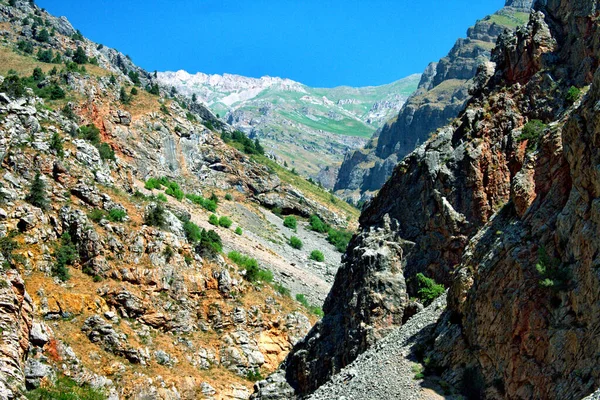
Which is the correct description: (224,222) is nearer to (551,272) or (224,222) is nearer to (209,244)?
(209,244)

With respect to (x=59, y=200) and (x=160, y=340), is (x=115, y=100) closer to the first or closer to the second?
(x=59, y=200)

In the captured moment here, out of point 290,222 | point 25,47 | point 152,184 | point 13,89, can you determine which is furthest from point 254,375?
point 25,47

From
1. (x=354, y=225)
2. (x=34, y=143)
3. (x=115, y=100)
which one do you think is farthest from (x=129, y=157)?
(x=354, y=225)

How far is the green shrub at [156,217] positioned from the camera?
5691cm

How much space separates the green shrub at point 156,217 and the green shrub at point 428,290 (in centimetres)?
3005

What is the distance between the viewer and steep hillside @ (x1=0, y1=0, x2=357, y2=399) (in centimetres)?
4159

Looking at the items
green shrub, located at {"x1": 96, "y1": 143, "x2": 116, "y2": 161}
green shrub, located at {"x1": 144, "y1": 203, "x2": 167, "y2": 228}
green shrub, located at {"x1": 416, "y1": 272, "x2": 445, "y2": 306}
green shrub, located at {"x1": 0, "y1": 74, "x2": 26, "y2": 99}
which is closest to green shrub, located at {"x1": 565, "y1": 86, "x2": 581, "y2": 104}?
green shrub, located at {"x1": 416, "y1": 272, "x2": 445, "y2": 306}

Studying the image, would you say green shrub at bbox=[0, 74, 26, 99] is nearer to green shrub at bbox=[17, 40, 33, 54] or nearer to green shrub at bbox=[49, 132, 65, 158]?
green shrub at bbox=[49, 132, 65, 158]

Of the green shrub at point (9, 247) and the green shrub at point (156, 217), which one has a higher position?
the green shrub at point (156, 217)

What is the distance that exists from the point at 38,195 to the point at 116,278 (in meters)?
8.46

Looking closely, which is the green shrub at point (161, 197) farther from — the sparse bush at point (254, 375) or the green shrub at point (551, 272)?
the green shrub at point (551, 272)

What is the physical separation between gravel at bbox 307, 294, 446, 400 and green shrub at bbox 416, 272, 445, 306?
134 centimetres

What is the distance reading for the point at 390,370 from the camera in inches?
1038

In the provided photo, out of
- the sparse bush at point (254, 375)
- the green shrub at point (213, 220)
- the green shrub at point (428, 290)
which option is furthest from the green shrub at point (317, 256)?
the green shrub at point (428, 290)
